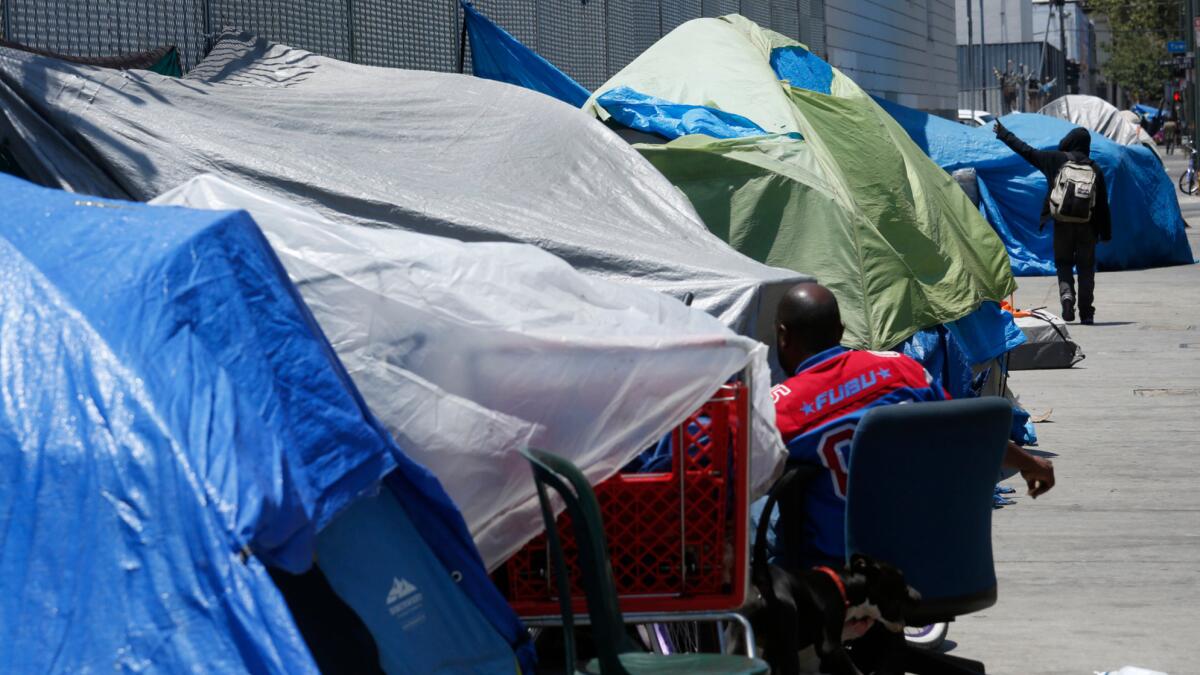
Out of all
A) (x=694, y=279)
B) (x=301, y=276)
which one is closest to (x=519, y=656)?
(x=301, y=276)

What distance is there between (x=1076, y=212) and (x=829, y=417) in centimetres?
1146

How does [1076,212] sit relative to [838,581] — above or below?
below

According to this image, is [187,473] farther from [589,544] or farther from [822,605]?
[822,605]

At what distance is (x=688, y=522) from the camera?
4.07 meters

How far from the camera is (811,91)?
10492 millimetres

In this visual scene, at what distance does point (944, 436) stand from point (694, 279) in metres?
1.71

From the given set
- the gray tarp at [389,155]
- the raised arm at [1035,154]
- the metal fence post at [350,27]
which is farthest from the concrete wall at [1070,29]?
the gray tarp at [389,155]

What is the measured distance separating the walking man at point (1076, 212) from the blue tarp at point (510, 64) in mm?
6548

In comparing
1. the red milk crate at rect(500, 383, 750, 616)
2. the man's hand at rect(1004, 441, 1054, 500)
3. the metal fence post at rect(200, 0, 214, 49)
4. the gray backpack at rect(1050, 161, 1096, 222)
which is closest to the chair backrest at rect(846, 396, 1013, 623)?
the man's hand at rect(1004, 441, 1054, 500)

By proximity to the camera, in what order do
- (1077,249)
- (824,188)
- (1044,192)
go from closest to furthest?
(824,188), (1077,249), (1044,192)

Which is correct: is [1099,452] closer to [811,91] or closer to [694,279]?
[811,91]

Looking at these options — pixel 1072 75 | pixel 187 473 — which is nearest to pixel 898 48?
pixel 187 473

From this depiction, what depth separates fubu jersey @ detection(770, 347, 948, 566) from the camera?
4805mm

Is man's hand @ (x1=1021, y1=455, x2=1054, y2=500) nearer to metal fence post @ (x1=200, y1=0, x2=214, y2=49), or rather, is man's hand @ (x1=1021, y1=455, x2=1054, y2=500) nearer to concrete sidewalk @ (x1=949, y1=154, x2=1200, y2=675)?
concrete sidewalk @ (x1=949, y1=154, x2=1200, y2=675)
